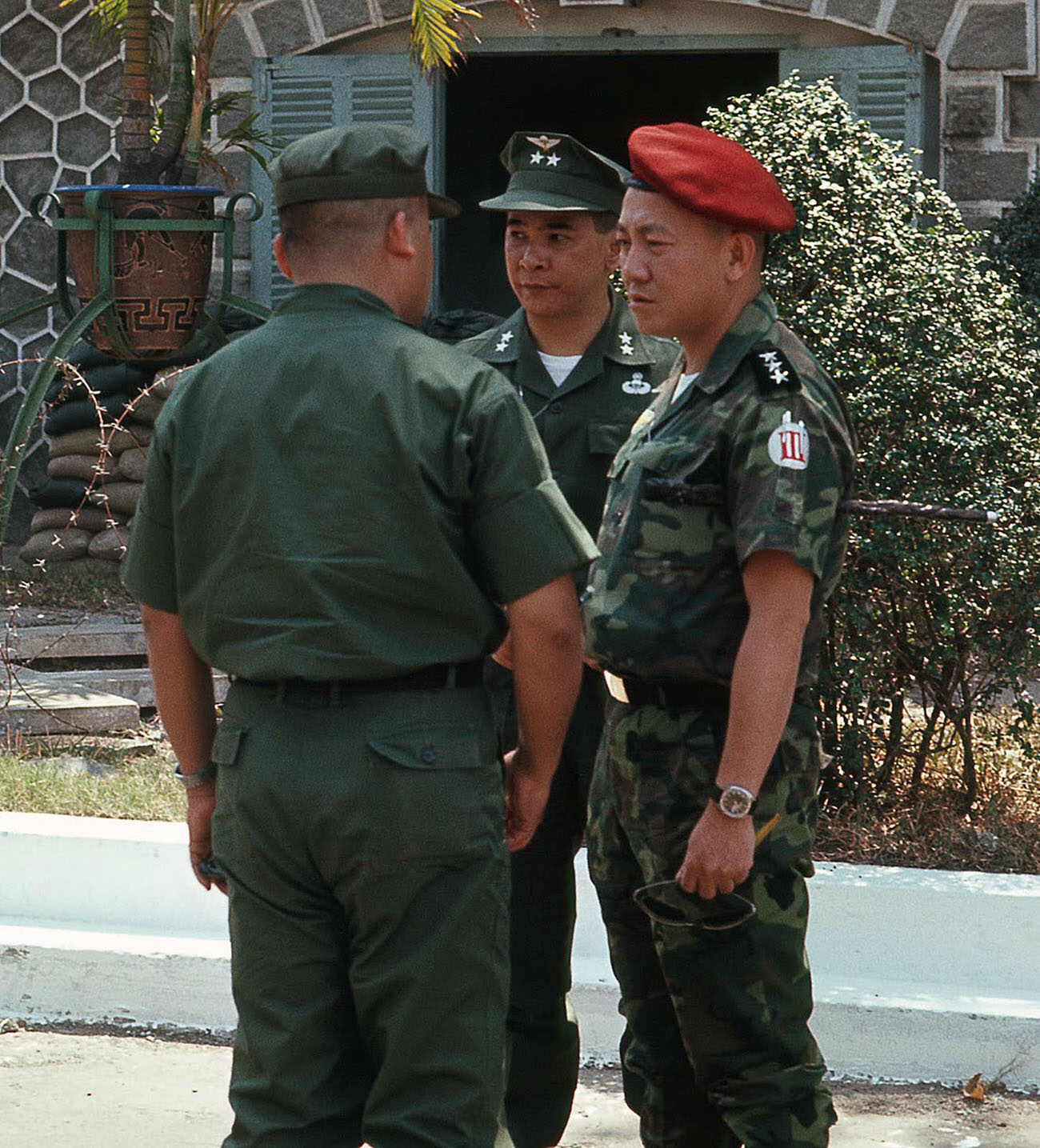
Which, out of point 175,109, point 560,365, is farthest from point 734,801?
point 175,109

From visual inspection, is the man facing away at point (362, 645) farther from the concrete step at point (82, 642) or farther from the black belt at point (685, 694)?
the concrete step at point (82, 642)

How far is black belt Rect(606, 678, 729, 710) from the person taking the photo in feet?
8.11

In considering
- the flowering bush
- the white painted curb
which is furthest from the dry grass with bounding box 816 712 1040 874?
the white painted curb

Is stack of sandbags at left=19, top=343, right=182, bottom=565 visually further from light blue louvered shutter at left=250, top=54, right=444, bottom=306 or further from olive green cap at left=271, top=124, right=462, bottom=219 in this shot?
olive green cap at left=271, top=124, right=462, bottom=219

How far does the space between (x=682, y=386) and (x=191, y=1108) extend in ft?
5.71

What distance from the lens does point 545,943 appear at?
296cm

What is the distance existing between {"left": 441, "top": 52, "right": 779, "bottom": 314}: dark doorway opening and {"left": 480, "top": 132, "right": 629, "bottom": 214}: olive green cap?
7.54m

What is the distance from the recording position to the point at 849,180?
13.6ft

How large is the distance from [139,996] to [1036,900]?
1912mm

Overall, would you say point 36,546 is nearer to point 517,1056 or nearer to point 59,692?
point 59,692

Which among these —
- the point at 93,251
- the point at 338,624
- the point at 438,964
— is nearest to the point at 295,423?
the point at 338,624

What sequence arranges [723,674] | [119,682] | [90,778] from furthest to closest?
1. [119,682]
2. [90,778]
3. [723,674]

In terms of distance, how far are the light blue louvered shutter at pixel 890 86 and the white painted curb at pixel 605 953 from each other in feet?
14.4

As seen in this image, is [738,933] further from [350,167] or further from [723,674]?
[350,167]
